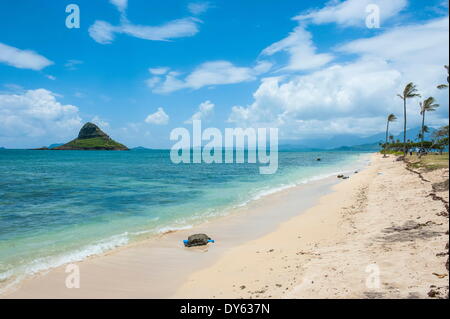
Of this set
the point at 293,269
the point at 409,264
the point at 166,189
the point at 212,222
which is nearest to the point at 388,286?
the point at 409,264

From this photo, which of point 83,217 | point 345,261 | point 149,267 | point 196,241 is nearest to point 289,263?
point 345,261

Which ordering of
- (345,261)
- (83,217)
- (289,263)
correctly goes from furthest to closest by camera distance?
1. (83,217)
2. (289,263)
3. (345,261)

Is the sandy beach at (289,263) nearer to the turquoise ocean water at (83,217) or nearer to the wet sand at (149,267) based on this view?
the wet sand at (149,267)

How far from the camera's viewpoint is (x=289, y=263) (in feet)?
32.2

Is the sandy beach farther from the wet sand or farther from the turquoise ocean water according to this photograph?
the turquoise ocean water

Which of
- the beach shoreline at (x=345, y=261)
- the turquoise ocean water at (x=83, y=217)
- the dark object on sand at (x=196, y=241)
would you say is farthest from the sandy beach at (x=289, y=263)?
the turquoise ocean water at (x=83, y=217)

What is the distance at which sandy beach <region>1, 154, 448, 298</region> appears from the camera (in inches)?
290

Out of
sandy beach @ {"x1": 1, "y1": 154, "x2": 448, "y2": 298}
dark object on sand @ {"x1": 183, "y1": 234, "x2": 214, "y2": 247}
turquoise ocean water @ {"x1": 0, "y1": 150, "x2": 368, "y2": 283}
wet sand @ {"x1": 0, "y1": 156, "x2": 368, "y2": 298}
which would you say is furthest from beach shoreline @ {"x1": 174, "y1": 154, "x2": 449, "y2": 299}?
turquoise ocean water @ {"x1": 0, "y1": 150, "x2": 368, "y2": 283}

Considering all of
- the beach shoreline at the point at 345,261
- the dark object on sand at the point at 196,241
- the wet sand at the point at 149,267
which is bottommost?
the wet sand at the point at 149,267

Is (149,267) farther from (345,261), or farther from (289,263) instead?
(345,261)

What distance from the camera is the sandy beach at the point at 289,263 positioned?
24.2ft
